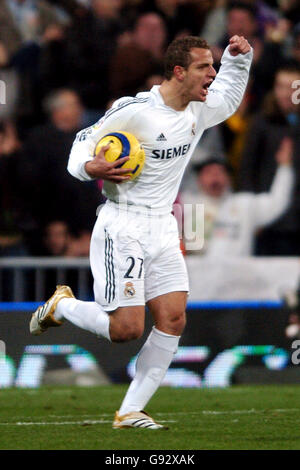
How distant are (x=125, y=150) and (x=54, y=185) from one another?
4.60 metres

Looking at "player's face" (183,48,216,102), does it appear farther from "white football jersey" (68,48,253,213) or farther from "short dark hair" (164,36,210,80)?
"white football jersey" (68,48,253,213)

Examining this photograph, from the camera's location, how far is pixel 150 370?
766cm

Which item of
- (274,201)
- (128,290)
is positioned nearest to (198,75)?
(128,290)

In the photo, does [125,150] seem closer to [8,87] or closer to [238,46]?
[238,46]

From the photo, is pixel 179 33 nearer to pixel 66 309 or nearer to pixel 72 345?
pixel 72 345

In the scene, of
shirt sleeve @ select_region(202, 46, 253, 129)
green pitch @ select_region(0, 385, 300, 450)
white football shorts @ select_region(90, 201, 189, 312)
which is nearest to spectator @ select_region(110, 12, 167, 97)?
green pitch @ select_region(0, 385, 300, 450)

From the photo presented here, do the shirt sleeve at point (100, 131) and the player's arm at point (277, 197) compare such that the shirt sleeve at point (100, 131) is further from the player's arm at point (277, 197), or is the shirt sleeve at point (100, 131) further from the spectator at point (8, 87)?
the spectator at point (8, 87)

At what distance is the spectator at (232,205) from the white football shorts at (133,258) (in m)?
3.93

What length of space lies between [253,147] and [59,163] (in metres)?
1.99

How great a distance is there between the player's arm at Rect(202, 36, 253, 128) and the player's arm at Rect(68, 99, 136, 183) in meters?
0.73

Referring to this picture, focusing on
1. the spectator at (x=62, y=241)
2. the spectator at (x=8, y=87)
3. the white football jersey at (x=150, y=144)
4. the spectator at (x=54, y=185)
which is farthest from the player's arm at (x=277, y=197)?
the white football jersey at (x=150, y=144)
